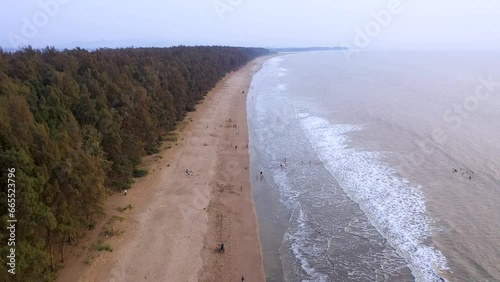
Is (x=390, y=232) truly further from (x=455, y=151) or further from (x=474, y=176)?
(x=455, y=151)

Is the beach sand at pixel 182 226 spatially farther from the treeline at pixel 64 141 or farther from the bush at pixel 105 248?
the treeline at pixel 64 141

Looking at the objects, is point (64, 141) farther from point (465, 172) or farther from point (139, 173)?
point (465, 172)

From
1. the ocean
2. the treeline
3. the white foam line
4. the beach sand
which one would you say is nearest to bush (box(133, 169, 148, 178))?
the beach sand

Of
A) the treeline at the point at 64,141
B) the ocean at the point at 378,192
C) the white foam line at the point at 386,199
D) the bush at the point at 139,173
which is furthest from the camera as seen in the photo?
the bush at the point at 139,173

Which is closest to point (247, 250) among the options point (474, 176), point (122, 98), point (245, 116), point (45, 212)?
point (45, 212)

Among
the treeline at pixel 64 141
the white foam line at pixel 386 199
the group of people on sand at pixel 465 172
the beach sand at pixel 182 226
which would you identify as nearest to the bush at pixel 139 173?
the beach sand at pixel 182 226

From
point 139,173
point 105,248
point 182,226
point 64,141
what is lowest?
point 182,226

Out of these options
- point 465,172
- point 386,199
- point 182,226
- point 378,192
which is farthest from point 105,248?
point 465,172

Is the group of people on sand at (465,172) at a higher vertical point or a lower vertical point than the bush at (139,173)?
lower

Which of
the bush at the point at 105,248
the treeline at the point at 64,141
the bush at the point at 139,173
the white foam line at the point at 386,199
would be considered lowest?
the white foam line at the point at 386,199
